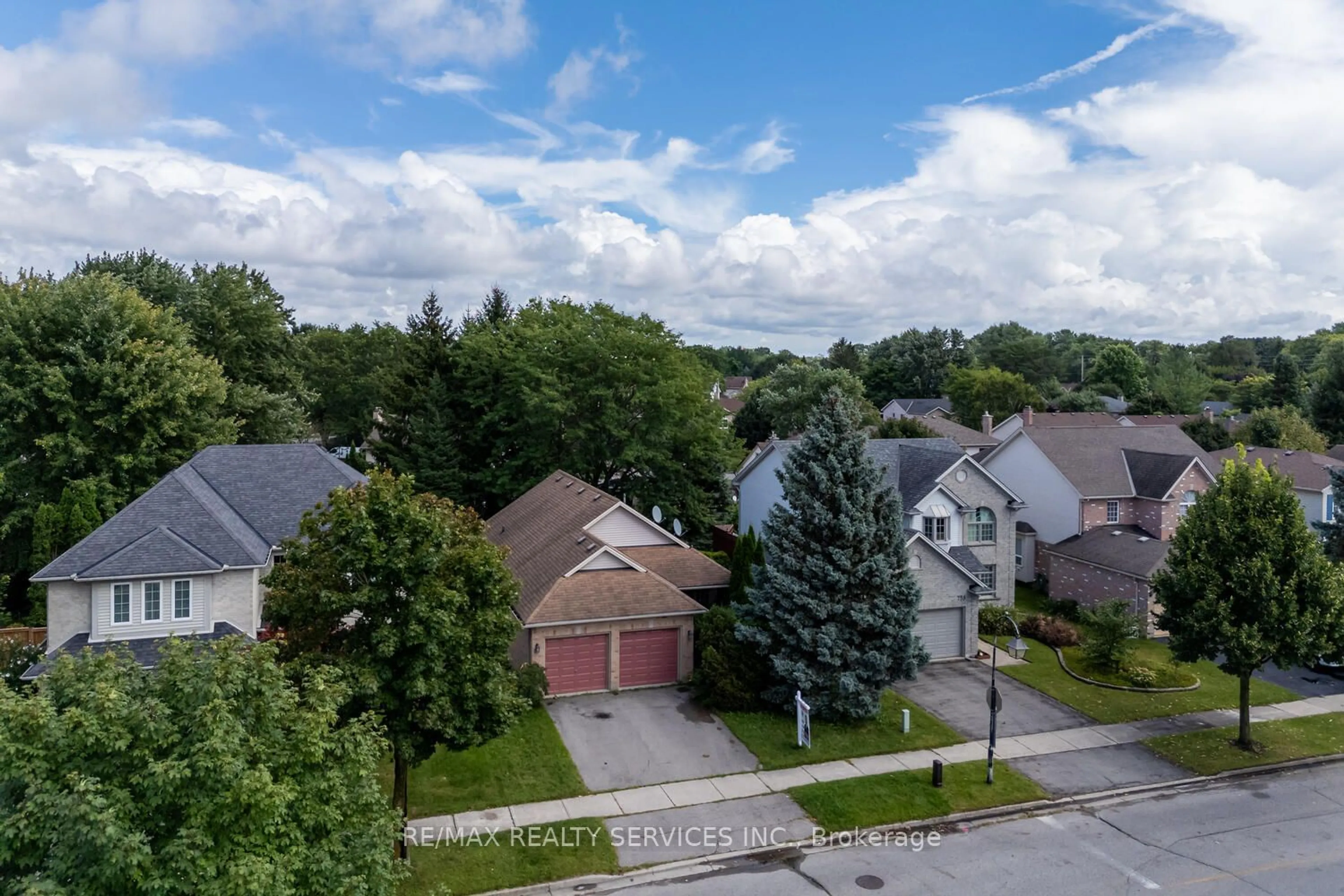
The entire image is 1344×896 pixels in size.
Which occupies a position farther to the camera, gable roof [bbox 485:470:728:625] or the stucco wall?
gable roof [bbox 485:470:728:625]

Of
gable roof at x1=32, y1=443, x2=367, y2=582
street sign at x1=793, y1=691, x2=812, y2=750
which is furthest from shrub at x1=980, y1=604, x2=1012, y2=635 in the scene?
gable roof at x1=32, y1=443, x2=367, y2=582

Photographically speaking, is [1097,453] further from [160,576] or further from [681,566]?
[160,576]

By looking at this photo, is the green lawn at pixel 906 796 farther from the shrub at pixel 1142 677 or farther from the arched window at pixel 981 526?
the arched window at pixel 981 526

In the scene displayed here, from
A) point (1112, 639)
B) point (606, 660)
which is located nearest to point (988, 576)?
point (1112, 639)

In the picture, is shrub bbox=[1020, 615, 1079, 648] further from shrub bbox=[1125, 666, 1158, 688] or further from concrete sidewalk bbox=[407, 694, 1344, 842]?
concrete sidewalk bbox=[407, 694, 1344, 842]

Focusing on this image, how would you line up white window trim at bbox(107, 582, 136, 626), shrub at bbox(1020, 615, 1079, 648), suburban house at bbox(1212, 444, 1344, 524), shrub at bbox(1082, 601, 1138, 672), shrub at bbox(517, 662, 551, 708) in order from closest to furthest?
1. white window trim at bbox(107, 582, 136, 626)
2. shrub at bbox(517, 662, 551, 708)
3. shrub at bbox(1082, 601, 1138, 672)
4. shrub at bbox(1020, 615, 1079, 648)
5. suburban house at bbox(1212, 444, 1344, 524)
